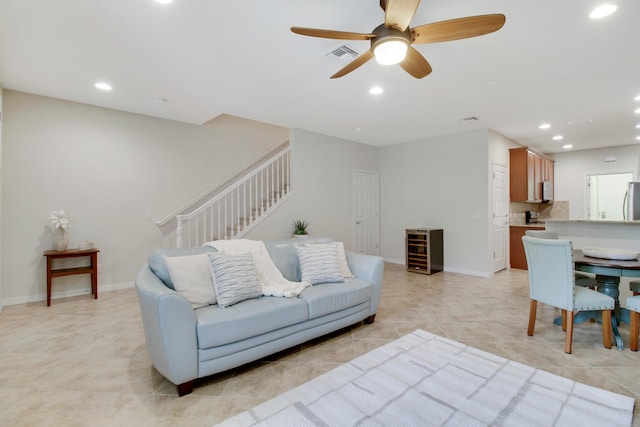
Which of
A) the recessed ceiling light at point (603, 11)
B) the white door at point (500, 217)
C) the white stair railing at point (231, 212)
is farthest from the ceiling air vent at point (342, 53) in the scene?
the white door at point (500, 217)

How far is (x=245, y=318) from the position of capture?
2105 mm

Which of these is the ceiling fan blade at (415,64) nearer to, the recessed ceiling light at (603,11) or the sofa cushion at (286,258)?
the recessed ceiling light at (603,11)

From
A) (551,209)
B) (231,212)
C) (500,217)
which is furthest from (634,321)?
(551,209)

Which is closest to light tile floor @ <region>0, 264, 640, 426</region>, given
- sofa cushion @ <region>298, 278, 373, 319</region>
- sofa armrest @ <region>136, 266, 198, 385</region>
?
sofa armrest @ <region>136, 266, 198, 385</region>

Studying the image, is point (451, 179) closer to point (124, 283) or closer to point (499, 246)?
point (499, 246)

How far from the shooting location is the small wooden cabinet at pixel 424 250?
5.55m

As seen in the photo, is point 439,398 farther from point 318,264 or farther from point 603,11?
point 603,11

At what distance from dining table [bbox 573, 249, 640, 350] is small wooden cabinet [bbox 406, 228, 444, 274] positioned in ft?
8.07

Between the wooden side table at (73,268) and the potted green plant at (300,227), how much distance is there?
2887 mm

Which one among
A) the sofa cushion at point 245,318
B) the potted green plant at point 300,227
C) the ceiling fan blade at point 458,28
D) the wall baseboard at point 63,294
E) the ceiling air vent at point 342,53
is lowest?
the wall baseboard at point 63,294

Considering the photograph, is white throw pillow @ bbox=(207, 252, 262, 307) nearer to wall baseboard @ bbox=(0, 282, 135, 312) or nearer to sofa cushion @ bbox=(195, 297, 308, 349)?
sofa cushion @ bbox=(195, 297, 308, 349)

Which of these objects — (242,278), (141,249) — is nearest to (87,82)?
(141,249)

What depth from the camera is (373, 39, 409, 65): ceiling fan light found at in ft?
6.50

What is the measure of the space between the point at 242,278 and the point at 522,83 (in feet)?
12.2
